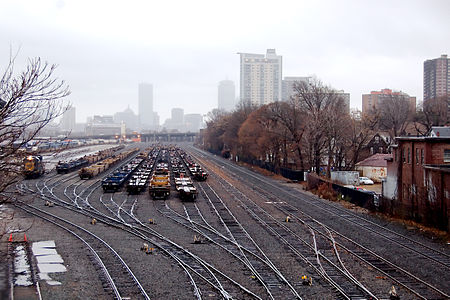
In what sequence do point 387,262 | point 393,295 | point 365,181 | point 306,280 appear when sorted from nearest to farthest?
point 393,295 → point 306,280 → point 387,262 → point 365,181

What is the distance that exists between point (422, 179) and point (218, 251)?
15710 millimetres

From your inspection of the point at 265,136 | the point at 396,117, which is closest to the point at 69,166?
the point at 265,136

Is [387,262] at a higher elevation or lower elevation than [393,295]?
lower

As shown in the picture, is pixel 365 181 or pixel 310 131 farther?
pixel 310 131

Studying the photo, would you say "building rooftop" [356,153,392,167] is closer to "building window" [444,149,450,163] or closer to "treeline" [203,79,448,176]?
"treeline" [203,79,448,176]

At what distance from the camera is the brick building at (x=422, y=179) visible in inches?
982

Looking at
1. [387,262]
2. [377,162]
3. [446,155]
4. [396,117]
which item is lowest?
[387,262]

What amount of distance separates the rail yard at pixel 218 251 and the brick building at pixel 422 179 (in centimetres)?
200

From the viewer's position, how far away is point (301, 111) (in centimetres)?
5881

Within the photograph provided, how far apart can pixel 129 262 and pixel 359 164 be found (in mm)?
42082

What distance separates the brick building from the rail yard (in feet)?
6.56

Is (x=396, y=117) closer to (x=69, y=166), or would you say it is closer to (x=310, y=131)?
(x=310, y=131)

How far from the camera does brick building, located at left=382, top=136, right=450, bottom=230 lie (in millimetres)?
24953

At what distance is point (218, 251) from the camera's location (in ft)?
62.3
